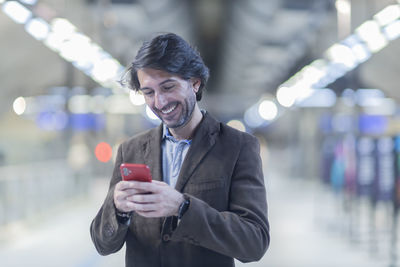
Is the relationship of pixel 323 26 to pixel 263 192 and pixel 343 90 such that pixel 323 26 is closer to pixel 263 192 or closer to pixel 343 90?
pixel 343 90

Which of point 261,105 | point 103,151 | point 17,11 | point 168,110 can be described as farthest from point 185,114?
point 261,105

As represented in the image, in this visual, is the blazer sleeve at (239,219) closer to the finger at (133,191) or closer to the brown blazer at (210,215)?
the brown blazer at (210,215)

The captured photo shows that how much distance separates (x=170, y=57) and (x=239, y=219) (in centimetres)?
51

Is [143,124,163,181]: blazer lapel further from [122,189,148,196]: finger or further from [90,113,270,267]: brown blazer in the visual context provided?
[122,189,148,196]: finger

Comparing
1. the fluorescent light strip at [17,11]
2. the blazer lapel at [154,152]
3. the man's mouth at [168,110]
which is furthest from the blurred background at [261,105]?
the man's mouth at [168,110]

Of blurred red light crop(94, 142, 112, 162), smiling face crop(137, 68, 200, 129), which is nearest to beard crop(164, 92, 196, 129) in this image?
smiling face crop(137, 68, 200, 129)

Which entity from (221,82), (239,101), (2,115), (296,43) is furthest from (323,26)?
(239,101)

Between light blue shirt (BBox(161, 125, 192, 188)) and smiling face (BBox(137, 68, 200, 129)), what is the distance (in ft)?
A: 0.36

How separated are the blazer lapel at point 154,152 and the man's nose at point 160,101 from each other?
0.17 m

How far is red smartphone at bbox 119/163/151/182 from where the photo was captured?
54.0 inches

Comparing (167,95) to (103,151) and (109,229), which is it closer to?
(109,229)

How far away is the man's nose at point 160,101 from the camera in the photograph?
152 centimetres

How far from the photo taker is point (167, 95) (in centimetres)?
153

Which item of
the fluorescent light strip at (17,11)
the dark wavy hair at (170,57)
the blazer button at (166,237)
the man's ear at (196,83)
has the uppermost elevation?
the fluorescent light strip at (17,11)
